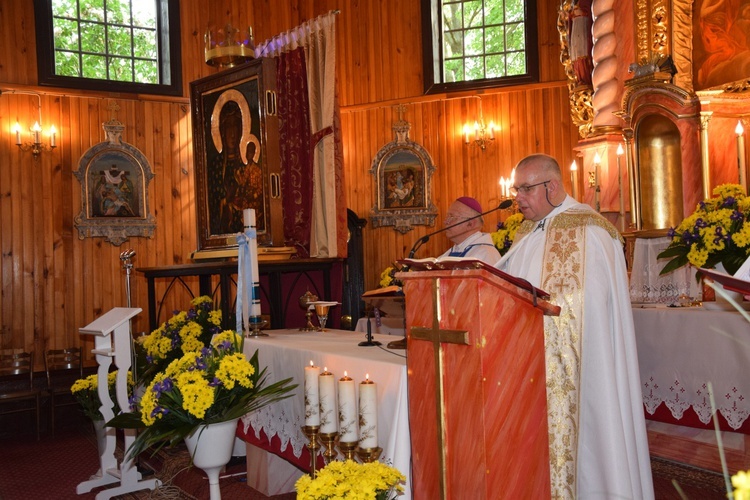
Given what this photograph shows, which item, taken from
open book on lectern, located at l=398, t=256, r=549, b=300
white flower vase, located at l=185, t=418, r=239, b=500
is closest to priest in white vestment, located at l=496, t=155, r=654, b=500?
open book on lectern, located at l=398, t=256, r=549, b=300

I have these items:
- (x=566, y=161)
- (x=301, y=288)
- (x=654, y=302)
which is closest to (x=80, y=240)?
(x=301, y=288)

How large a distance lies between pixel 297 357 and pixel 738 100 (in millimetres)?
5037

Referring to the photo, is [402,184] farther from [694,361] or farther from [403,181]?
[694,361]

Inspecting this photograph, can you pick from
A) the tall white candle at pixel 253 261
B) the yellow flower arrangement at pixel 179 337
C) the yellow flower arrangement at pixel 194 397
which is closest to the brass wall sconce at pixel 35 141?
the yellow flower arrangement at pixel 179 337

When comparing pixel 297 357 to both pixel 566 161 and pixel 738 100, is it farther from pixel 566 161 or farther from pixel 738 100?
pixel 566 161

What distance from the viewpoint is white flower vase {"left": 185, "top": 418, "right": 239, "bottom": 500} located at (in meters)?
3.63

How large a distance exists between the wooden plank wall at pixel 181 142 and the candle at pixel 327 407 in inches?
274

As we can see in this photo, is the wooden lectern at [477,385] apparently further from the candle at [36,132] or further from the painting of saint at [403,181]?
the candle at [36,132]

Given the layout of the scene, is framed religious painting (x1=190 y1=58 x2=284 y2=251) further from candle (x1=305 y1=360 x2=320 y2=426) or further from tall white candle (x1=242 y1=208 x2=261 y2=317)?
candle (x1=305 y1=360 x2=320 y2=426)

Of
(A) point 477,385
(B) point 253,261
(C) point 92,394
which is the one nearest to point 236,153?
(B) point 253,261

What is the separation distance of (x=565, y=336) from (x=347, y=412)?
107 cm

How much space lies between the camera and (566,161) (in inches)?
388

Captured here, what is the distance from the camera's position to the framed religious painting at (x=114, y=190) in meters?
9.70

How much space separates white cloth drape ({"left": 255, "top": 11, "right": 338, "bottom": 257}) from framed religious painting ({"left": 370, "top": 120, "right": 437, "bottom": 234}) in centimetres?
258
